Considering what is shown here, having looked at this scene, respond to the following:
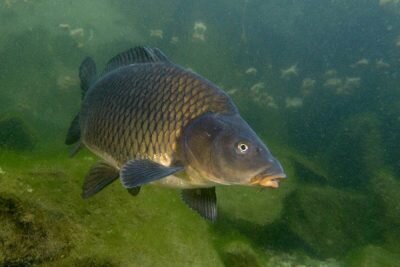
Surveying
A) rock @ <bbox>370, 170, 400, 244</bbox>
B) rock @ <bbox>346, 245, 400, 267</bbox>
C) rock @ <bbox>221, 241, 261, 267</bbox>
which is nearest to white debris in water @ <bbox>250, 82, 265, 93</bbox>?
rock @ <bbox>370, 170, 400, 244</bbox>

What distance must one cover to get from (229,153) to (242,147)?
9 cm

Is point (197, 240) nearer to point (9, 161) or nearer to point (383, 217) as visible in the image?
point (9, 161)

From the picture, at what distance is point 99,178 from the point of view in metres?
3.01

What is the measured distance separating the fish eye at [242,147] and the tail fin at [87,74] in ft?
6.43

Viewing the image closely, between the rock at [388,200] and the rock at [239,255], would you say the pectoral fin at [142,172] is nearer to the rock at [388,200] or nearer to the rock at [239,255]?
the rock at [239,255]

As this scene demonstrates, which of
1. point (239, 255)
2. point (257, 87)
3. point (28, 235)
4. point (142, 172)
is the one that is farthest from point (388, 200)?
point (257, 87)

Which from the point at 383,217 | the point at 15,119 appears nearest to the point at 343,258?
the point at 383,217

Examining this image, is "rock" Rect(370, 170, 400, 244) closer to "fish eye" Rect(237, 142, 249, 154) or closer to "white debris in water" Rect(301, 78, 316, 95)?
"fish eye" Rect(237, 142, 249, 154)

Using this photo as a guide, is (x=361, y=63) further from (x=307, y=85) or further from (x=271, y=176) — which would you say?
(x=271, y=176)

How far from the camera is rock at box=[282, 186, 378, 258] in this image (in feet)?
19.3

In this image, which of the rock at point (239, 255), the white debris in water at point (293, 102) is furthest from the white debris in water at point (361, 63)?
the rock at point (239, 255)

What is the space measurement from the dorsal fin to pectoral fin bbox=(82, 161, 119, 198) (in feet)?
3.06

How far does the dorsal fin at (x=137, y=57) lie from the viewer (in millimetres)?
3078

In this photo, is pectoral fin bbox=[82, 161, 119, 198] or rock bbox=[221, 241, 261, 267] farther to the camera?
rock bbox=[221, 241, 261, 267]
